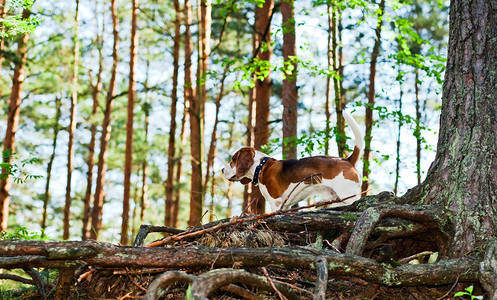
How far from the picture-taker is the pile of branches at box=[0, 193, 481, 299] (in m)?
3.69

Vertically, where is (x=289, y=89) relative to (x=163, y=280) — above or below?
above

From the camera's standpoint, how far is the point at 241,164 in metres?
8.09

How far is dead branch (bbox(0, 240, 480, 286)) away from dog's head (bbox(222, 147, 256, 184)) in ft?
13.4

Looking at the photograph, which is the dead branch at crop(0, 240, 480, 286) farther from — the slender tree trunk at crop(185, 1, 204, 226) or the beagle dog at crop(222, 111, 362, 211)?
the slender tree trunk at crop(185, 1, 204, 226)

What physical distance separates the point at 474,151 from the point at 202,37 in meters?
12.1

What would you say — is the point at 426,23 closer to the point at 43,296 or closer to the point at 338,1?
the point at 338,1

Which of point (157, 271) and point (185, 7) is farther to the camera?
point (185, 7)

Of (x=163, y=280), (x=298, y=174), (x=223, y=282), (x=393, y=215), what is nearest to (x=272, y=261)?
(x=223, y=282)

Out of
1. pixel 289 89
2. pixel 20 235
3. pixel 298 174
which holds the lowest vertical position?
pixel 20 235

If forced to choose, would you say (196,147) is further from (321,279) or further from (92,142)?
(321,279)

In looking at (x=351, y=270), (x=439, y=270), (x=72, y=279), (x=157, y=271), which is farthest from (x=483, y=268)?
(x=72, y=279)

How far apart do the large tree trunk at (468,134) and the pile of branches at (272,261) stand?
229 mm

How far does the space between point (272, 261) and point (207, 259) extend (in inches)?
19.4

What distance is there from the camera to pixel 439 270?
4180mm
